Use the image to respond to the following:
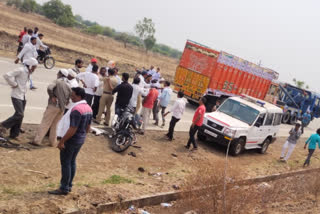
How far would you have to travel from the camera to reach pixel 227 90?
66.0 ft

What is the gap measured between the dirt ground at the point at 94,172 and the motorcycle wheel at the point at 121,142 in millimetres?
166

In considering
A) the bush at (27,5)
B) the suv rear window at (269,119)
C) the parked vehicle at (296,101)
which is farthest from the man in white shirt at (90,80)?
the bush at (27,5)

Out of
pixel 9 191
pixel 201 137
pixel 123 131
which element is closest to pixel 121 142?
pixel 123 131

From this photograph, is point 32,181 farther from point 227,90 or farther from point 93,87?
point 227,90

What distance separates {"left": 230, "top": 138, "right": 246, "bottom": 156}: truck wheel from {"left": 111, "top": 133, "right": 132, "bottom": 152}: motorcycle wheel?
4.31 m

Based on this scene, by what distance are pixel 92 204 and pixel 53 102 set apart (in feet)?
8.55

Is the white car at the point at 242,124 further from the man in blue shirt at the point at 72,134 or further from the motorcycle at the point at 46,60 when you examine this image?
the motorcycle at the point at 46,60

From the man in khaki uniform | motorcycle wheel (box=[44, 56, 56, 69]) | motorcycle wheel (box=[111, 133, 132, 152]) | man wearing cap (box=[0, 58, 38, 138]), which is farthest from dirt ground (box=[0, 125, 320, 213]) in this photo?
motorcycle wheel (box=[44, 56, 56, 69])

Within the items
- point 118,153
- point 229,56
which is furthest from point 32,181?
point 229,56

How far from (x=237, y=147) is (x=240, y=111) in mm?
1429

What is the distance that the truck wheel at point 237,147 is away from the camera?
A: 1185cm

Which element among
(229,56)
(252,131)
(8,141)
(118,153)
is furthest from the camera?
(229,56)

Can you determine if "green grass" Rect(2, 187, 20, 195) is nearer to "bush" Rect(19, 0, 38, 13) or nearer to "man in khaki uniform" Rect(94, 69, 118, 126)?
"man in khaki uniform" Rect(94, 69, 118, 126)

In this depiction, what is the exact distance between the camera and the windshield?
40.8 ft
